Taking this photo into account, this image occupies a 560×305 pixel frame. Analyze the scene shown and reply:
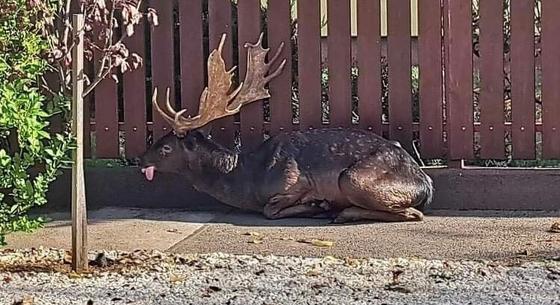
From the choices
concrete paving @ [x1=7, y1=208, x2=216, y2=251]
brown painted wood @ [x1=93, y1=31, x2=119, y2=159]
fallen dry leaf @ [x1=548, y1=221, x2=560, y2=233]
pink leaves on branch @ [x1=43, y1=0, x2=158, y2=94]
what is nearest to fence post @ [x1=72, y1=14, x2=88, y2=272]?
pink leaves on branch @ [x1=43, y1=0, x2=158, y2=94]

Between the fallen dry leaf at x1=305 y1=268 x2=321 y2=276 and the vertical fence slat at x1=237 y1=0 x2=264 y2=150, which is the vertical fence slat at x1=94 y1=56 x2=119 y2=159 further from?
the fallen dry leaf at x1=305 y1=268 x2=321 y2=276

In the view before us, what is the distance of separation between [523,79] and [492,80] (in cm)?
24

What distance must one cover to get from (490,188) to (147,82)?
294 centimetres

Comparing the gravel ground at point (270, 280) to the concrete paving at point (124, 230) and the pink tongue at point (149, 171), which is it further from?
the pink tongue at point (149, 171)

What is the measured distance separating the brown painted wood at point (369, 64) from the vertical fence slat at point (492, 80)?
31.9 inches

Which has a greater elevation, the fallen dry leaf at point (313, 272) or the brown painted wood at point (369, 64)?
the brown painted wood at point (369, 64)

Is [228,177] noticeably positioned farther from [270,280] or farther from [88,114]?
[270,280]

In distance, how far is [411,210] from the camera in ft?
28.8

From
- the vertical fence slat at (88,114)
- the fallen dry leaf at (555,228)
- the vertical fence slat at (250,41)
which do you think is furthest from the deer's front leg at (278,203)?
the fallen dry leaf at (555,228)

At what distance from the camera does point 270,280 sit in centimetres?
677

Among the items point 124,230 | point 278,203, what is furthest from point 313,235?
point 124,230

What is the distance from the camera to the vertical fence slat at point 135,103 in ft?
31.5

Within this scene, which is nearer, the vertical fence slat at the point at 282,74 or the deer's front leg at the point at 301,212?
the deer's front leg at the point at 301,212

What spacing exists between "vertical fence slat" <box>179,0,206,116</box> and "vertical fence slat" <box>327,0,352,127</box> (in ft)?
3.49
